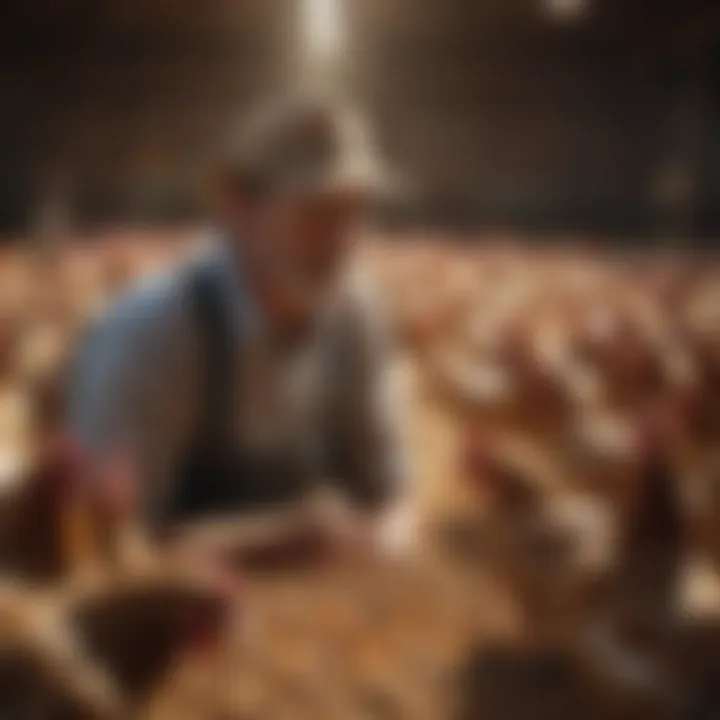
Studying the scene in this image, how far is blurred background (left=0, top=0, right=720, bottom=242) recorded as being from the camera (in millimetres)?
1066

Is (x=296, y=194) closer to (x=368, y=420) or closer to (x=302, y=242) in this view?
(x=302, y=242)

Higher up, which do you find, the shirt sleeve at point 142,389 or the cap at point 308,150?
the cap at point 308,150

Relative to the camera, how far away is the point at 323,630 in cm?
105

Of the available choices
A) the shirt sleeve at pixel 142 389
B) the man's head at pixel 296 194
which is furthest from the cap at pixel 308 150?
the shirt sleeve at pixel 142 389

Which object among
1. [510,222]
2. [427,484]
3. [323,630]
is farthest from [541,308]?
[323,630]

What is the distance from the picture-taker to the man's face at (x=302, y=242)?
3.38ft

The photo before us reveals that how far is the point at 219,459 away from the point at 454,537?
0.19 metres

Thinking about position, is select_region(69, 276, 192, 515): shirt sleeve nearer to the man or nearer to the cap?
the man

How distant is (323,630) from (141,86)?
440mm

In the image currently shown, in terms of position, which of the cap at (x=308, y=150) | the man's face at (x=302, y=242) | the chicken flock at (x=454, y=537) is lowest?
the chicken flock at (x=454, y=537)

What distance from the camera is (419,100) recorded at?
3.59ft

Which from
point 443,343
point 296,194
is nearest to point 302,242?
point 296,194

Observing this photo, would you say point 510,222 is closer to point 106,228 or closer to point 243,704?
point 106,228

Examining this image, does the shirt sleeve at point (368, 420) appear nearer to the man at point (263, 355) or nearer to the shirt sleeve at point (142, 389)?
the man at point (263, 355)
